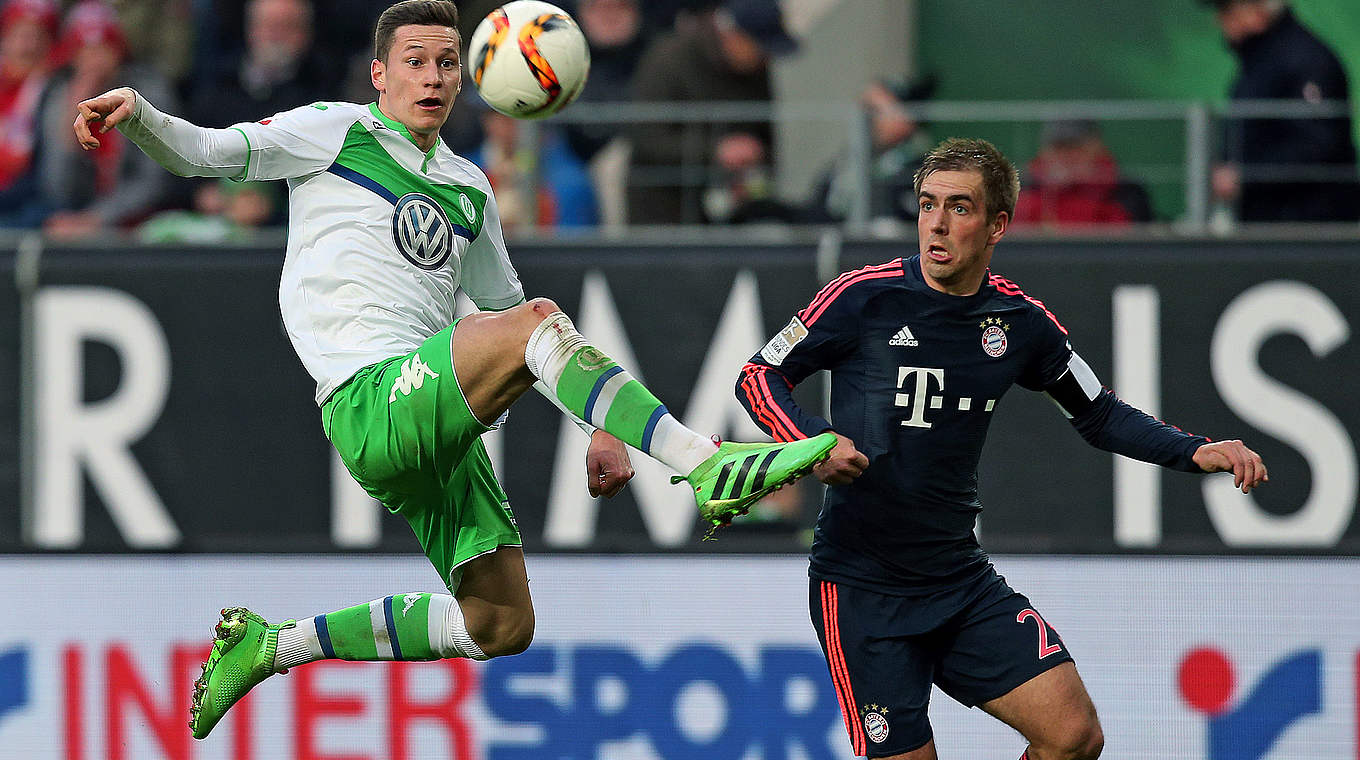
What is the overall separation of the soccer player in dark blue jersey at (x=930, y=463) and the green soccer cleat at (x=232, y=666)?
1.81 m

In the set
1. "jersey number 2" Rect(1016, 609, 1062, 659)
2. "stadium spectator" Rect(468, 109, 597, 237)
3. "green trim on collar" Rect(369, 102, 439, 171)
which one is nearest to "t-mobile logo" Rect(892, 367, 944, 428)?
"jersey number 2" Rect(1016, 609, 1062, 659)

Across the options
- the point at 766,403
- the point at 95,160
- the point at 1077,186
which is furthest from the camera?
the point at 95,160

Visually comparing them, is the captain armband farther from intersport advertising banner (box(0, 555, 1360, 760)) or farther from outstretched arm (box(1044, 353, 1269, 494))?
intersport advertising banner (box(0, 555, 1360, 760))

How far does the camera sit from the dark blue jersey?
5453 millimetres

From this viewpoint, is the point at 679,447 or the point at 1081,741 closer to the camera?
the point at 679,447

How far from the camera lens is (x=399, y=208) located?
5473mm

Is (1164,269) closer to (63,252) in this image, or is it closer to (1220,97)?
(1220,97)

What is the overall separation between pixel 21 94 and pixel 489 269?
197 inches

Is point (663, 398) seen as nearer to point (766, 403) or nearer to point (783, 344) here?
point (783, 344)

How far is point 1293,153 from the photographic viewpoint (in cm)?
804

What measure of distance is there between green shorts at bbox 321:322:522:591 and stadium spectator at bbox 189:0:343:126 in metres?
4.14

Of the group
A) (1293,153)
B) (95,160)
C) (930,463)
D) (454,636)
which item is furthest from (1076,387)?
(95,160)

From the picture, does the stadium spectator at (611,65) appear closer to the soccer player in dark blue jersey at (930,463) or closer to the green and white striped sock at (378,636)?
the green and white striped sock at (378,636)

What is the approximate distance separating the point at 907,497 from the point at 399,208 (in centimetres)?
175
